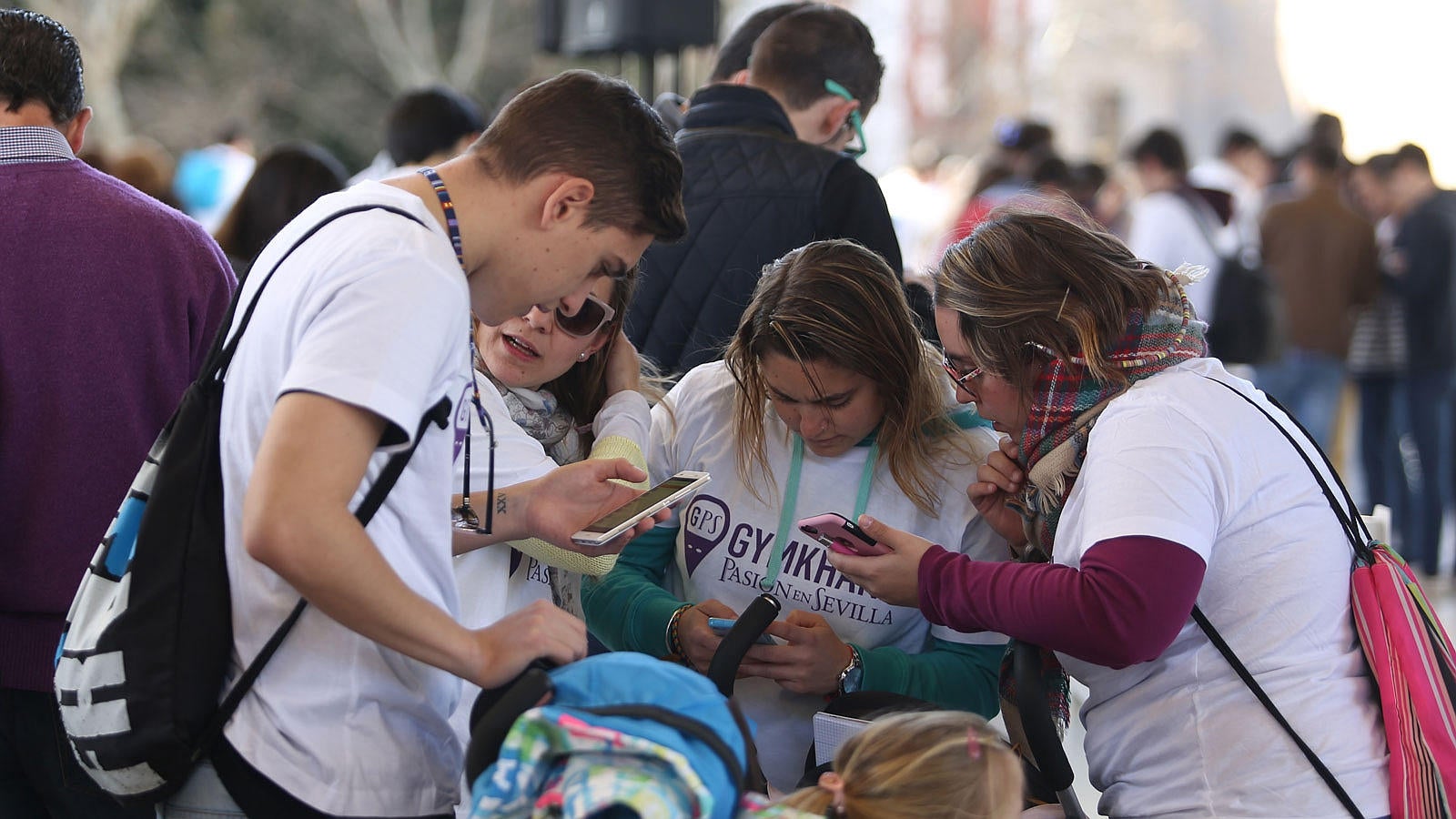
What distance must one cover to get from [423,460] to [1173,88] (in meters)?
15.7

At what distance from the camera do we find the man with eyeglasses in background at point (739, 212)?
9.14 ft

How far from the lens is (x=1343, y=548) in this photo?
6.00 feet

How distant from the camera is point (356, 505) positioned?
53.7 inches

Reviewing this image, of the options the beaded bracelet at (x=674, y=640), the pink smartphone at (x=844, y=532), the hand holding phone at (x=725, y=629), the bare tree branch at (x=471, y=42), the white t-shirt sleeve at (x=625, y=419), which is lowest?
the beaded bracelet at (x=674, y=640)

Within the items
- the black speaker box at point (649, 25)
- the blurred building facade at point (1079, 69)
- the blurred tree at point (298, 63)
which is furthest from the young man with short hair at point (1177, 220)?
the blurred tree at point (298, 63)

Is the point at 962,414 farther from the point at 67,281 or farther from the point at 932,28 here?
the point at 932,28

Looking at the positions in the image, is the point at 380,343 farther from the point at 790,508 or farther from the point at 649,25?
the point at 649,25

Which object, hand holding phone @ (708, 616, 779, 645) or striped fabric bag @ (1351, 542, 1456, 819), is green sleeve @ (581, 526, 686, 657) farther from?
striped fabric bag @ (1351, 542, 1456, 819)

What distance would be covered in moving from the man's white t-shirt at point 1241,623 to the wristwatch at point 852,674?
0.40 meters

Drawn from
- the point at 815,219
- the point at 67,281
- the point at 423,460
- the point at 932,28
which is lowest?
the point at 67,281

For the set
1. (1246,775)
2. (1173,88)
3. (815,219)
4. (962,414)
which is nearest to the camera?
(1246,775)

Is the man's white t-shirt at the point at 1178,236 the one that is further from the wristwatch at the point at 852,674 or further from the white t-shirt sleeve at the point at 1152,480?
the white t-shirt sleeve at the point at 1152,480

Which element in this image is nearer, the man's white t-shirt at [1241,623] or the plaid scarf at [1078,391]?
the man's white t-shirt at [1241,623]

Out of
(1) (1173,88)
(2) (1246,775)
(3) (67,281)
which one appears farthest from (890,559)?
(1) (1173,88)
